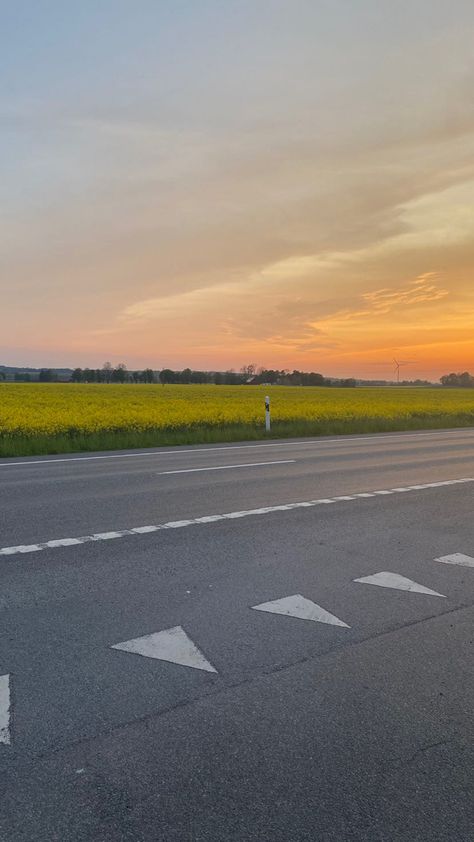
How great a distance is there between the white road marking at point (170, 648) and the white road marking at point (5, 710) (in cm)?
64

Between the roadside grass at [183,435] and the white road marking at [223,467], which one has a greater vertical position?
the roadside grass at [183,435]

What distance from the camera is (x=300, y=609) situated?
167 inches

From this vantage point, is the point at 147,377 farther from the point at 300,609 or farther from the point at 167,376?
the point at 300,609

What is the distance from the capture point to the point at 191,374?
384 ft

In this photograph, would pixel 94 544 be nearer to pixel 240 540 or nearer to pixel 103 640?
pixel 240 540

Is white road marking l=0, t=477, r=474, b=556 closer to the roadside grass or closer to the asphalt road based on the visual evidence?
the asphalt road

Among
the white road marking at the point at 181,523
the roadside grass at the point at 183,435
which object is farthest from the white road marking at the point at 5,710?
the roadside grass at the point at 183,435

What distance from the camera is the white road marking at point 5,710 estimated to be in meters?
2.74

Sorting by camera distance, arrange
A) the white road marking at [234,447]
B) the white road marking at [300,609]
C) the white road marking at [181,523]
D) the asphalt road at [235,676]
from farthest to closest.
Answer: the white road marking at [234,447], the white road marking at [181,523], the white road marking at [300,609], the asphalt road at [235,676]

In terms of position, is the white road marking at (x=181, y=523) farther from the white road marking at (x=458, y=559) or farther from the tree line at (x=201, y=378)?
the tree line at (x=201, y=378)

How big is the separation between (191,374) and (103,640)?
11408 cm

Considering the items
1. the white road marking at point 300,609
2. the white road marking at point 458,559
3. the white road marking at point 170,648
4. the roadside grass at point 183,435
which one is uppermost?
the roadside grass at point 183,435

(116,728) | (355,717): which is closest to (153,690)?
(116,728)

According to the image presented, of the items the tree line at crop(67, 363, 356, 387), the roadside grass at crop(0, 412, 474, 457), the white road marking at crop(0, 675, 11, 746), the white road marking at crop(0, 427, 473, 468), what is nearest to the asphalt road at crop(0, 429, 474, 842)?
the white road marking at crop(0, 675, 11, 746)
